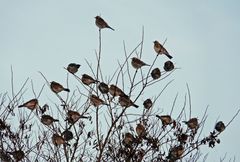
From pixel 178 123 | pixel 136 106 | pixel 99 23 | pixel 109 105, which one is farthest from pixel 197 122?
pixel 99 23

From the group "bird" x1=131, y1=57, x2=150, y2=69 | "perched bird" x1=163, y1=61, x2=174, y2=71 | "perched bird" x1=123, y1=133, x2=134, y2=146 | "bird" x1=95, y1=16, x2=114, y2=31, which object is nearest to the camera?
"perched bird" x1=123, y1=133, x2=134, y2=146

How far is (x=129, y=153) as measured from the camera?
211 inches

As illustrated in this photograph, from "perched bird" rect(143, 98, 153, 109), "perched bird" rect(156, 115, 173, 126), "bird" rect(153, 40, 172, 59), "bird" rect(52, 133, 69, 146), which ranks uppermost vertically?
"bird" rect(153, 40, 172, 59)

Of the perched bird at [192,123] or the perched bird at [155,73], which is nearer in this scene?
the perched bird at [155,73]

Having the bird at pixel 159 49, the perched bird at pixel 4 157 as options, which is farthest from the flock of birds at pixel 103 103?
the perched bird at pixel 4 157

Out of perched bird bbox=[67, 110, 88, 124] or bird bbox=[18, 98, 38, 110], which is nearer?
perched bird bbox=[67, 110, 88, 124]

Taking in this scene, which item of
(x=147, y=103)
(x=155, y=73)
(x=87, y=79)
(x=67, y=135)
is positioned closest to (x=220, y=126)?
(x=147, y=103)

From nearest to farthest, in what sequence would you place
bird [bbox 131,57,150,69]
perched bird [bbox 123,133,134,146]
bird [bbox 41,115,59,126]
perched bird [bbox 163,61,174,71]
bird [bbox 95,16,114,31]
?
perched bird [bbox 123,133,134,146]
perched bird [bbox 163,61,174,71]
bird [bbox 41,115,59,126]
bird [bbox 131,57,150,69]
bird [bbox 95,16,114,31]

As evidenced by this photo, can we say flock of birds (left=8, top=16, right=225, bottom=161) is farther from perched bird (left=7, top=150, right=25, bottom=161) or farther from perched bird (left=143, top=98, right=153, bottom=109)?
perched bird (left=7, top=150, right=25, bottom=161)

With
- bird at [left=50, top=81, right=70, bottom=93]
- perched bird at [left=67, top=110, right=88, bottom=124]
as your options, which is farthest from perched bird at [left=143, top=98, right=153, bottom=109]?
bird at [left=50, top=81, right=70, bottom=93]

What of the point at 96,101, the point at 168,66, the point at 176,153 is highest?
the point at 168,66

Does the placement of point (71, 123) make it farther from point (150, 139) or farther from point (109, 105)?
point (150, 139)

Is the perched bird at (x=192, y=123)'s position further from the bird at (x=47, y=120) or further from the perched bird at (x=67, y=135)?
the bird at (x=47, y=120)

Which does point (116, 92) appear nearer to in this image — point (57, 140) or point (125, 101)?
point (125, 101)
